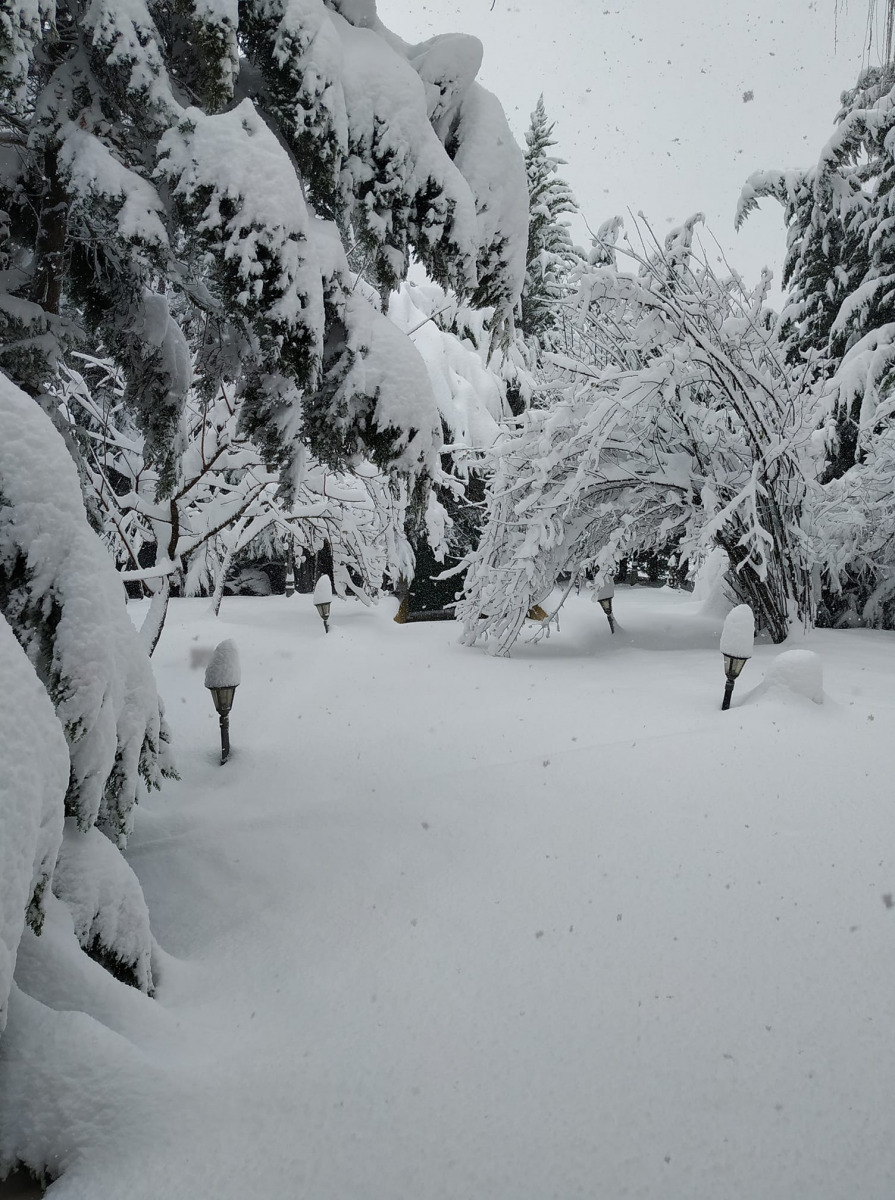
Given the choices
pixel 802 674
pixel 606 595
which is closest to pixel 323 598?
pixel 606 595

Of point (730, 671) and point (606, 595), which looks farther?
point (606, 595)

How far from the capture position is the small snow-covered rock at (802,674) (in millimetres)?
4543

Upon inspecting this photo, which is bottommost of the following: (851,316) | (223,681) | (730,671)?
(223,681)

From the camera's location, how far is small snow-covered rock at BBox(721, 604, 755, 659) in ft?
15.1

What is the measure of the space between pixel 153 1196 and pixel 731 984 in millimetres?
1794

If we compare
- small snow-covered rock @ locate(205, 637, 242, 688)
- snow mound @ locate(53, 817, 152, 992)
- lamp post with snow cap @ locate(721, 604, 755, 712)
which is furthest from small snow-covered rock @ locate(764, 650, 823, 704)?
snow mound @ locate(53, 817, 152, 992)

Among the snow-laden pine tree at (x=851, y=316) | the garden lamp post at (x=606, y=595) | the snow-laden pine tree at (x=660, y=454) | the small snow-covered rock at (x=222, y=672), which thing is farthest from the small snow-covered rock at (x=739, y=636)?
the small snow-covered rock at (x=222, y=672)

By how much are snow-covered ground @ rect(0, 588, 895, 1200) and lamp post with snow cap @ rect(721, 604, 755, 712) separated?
26cm

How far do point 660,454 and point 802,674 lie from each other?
304 cm

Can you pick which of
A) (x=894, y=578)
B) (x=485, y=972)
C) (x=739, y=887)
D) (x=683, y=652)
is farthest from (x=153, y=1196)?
(x=894, y=578)

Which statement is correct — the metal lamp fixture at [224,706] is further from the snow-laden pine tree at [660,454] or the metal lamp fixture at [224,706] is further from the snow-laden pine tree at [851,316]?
the snow-laden pine tree at [851,316]

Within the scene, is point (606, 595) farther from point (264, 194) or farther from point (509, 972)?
point (264, 194)

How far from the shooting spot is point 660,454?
22.6 ft

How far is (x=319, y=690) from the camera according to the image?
637cm
